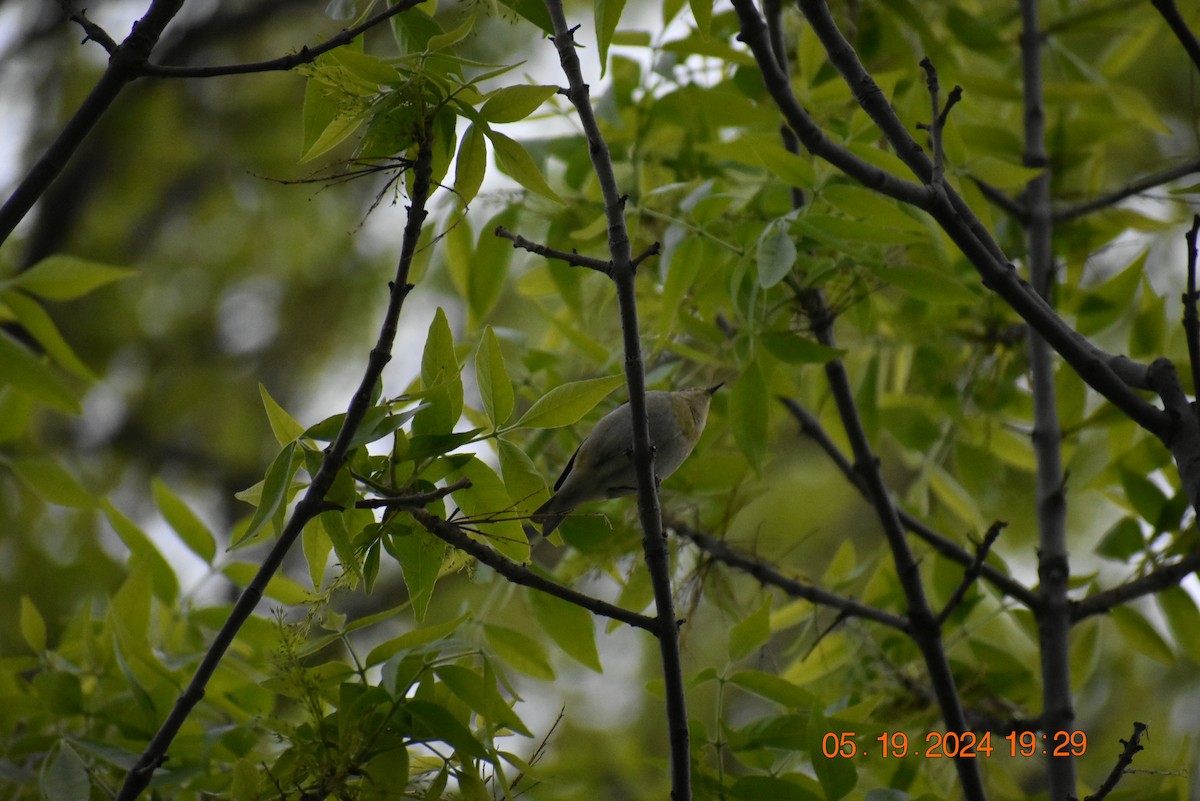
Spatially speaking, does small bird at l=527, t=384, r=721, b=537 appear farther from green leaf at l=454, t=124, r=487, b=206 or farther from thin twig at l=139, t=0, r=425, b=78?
thin twig at l=139, t=0, r=425, b=78

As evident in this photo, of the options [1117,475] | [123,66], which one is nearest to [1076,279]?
[1117,475]

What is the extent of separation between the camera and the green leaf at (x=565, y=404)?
1.80 metres

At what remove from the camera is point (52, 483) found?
9.09ft

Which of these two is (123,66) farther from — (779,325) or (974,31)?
(974,31)

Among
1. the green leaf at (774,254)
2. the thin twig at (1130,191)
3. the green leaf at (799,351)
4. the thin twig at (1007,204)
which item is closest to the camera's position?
the green leaf at (774,254)

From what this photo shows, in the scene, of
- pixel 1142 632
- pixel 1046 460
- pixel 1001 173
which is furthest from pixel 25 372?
pixel 1142 632

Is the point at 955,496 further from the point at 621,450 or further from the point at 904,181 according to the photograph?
the point at 904,181

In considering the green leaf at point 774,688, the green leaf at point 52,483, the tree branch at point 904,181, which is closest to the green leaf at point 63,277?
the green leaf at point 52,483

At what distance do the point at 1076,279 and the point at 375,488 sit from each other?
2.54 m

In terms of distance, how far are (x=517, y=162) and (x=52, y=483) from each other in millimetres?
1760

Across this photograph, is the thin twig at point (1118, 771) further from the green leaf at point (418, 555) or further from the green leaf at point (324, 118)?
the green leaf at point (324, 118)

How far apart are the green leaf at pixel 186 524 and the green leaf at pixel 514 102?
155cm

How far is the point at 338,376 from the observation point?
714cm

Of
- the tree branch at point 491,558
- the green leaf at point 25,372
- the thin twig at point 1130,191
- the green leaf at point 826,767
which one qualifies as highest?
the thin twig at point 1130,191
